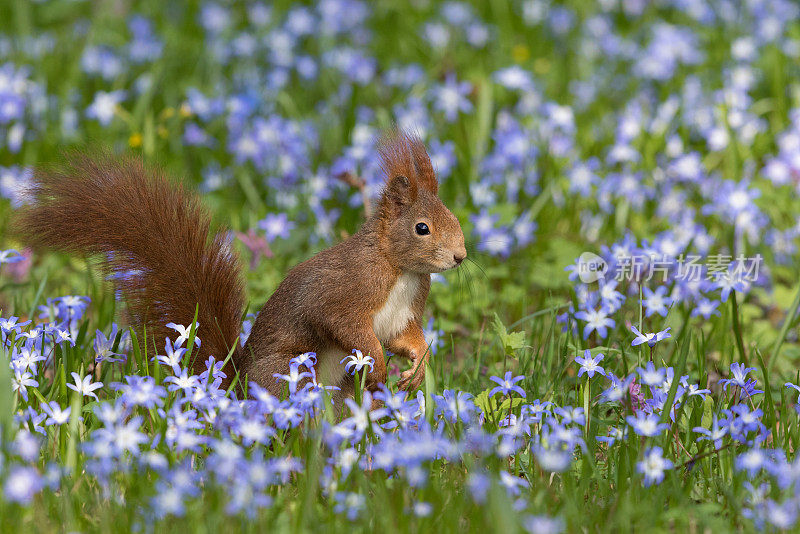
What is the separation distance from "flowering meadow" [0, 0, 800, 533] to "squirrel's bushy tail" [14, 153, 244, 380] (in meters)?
0.07

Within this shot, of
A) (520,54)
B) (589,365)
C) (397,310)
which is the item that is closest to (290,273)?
(397,310)

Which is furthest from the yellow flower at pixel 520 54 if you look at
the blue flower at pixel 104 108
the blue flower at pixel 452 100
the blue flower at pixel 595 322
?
the blue flower at pixel 595 322

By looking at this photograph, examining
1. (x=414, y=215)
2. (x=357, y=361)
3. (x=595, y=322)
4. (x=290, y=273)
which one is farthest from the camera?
(x=595, y=322)

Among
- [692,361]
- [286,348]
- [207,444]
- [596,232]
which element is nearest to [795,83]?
[596,232]

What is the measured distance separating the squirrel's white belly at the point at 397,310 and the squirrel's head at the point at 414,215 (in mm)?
51

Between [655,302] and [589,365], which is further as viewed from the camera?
[655,302]

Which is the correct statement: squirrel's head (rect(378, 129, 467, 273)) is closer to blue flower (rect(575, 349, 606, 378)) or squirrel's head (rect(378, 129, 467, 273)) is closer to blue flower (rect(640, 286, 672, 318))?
blue flower (rect(575, 349, 606, 378))

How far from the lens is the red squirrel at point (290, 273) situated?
2.54 m

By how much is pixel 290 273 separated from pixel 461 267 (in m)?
0.72

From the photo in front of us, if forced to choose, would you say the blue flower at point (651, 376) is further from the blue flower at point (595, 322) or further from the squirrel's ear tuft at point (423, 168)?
the squirrel's ear tuft at point (423, 168)

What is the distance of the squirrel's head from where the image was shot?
2.54m

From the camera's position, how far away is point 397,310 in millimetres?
2602

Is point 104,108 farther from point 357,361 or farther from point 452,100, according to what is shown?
point 357,361

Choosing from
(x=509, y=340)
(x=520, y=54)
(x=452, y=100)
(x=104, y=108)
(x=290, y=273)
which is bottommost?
(x=509, y=340)
